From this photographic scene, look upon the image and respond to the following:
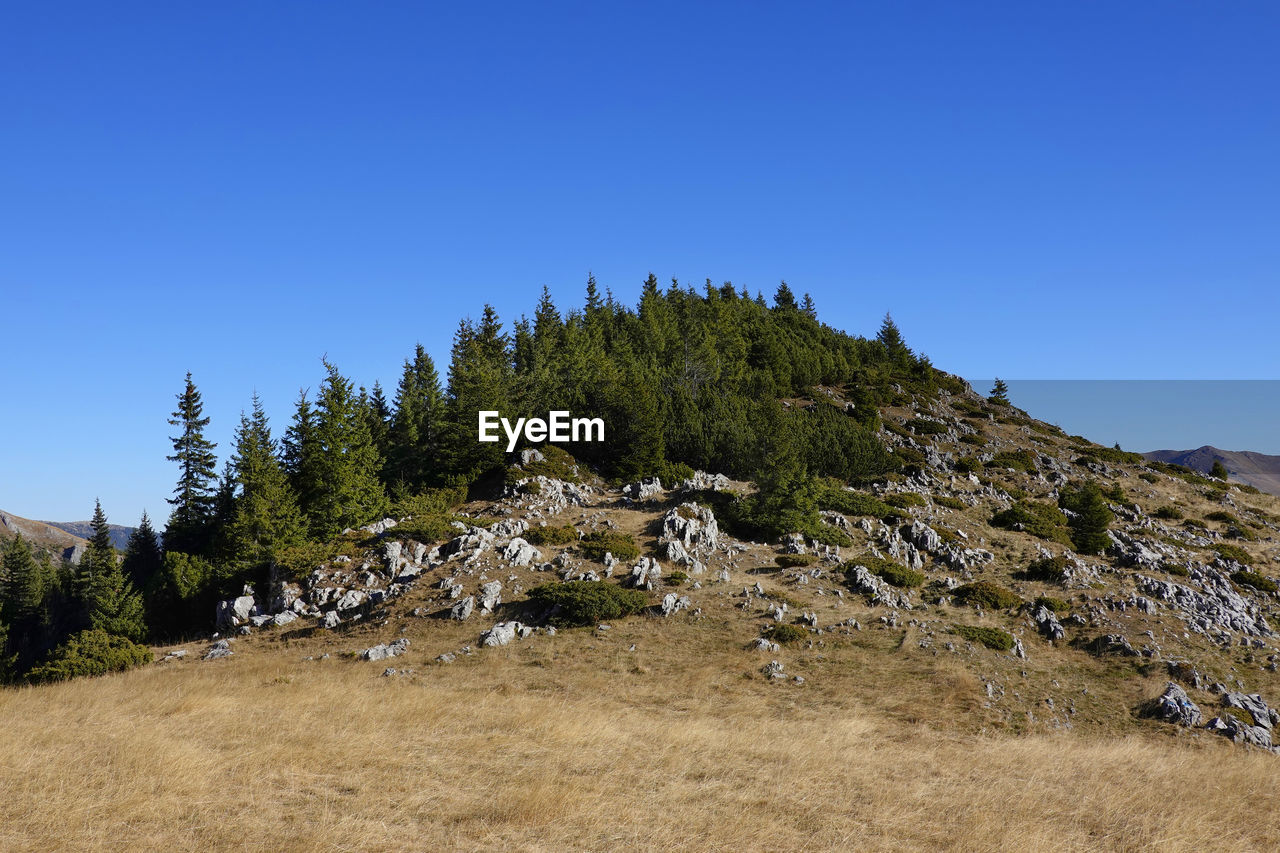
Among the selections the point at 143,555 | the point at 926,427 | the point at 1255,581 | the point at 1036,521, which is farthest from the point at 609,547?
the point at 143,555

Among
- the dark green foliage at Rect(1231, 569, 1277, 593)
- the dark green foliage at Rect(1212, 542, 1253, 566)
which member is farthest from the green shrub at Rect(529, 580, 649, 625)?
the dark green foliage at Rect(1212, 542, 1253, 566)

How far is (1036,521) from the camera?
4828 cm

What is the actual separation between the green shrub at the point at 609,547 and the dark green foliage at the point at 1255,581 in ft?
116

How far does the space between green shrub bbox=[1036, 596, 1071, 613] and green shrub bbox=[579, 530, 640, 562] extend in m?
19.2

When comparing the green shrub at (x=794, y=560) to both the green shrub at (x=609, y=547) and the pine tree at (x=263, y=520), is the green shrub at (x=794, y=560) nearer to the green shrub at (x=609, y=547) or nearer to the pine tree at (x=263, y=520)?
the green shrub at (x=609, y=547)

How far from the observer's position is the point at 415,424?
64.2 meters

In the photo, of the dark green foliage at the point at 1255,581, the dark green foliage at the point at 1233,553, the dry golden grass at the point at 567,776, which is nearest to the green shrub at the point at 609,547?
the dry golden grass at the point at 567,776

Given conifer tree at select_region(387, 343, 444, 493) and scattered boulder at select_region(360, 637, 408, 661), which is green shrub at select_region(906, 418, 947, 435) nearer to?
conifer tree at select_region(387, 343, 444, 493)

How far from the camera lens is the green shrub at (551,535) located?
38.4 metres

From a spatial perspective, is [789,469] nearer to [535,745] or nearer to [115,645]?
[535,745]

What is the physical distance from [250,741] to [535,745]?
254 inches

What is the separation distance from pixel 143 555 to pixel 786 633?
7664 centimetres

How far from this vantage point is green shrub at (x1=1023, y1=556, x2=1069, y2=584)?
123 ft

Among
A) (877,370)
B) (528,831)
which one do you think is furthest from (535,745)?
(877,370)
